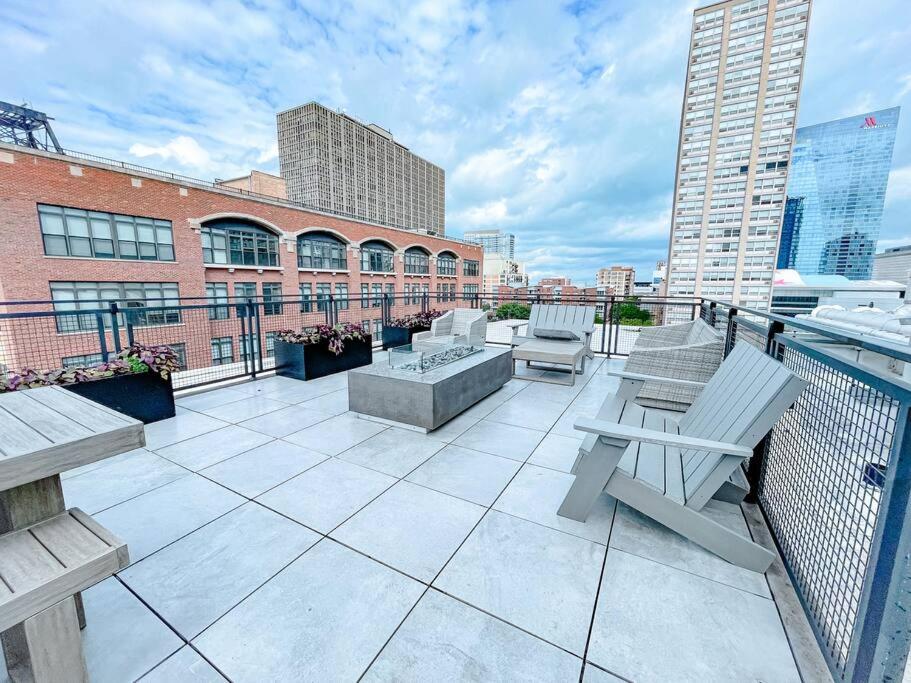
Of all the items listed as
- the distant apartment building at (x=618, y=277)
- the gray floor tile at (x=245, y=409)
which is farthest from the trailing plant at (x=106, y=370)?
the distant apartment building at (x=618, y=277)

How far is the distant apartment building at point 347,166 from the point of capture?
6334cm

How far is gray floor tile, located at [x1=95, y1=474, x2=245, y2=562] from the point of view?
6.07ft

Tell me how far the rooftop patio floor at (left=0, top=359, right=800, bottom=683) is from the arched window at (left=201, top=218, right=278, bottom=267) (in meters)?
20.5

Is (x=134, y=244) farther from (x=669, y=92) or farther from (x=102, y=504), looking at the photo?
(x=669, y=92)

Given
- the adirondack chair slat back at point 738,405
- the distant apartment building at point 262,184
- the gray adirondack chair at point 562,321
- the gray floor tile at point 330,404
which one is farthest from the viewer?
the distant apartment building at point 262,184

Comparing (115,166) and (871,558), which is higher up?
(115,166)

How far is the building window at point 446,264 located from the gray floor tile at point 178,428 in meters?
32.4

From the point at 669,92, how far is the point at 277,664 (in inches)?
2054

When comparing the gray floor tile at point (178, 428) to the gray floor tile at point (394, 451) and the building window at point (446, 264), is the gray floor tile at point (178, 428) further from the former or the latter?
the building window at point (446, 264)

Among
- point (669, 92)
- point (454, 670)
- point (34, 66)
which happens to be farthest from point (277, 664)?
point (669, 92)

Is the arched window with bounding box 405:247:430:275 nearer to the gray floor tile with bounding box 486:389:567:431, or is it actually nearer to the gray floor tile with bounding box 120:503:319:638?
the gray floor tile with bounding box 486:389:567:431

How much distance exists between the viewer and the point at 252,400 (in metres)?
4.07

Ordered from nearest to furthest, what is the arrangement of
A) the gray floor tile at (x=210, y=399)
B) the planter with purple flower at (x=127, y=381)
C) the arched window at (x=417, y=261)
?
1. the planter with purple flower at (x=127, y=381)
2. the gray floor tile at (x=210, y=399)
3. the arched window at (x=417, y=261)

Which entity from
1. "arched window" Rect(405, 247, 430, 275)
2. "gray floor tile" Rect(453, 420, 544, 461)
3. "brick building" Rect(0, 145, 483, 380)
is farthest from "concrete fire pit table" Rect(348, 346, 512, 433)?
"arched window" Rect(405, 247, 430, 275)
